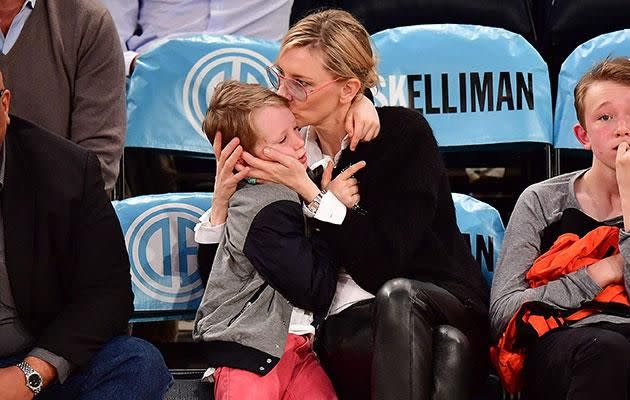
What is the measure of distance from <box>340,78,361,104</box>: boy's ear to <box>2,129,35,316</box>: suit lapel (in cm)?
66

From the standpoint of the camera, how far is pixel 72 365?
1.94 m

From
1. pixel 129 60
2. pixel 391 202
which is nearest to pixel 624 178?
pixel 391 202

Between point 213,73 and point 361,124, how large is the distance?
2.34ft

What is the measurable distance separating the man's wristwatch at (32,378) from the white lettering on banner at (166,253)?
0.65 meters

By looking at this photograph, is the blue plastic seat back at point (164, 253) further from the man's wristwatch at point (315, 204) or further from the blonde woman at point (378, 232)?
the man's wristwatch at point (315, 204)

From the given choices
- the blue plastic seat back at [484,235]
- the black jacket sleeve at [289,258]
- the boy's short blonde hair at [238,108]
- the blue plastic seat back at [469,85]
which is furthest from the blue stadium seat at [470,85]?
the black jacket sleeve at [289,258]

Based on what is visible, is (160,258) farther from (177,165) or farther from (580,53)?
(580,53)

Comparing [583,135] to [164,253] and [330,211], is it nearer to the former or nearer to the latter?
[330,211]

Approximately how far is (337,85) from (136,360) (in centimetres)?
72

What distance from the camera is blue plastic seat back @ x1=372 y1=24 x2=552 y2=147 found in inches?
110

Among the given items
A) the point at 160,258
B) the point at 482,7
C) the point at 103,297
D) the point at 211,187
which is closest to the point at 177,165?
the point at 211,187

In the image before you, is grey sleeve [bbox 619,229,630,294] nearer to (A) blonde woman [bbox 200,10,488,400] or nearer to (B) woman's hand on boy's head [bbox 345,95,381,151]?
(A) blonde woman [bbox 200,10,488,400]

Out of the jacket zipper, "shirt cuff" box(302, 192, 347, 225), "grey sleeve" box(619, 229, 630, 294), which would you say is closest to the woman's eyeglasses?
"shirt cuff" box(302, 192, 347, 225)

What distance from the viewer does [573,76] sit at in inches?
111
